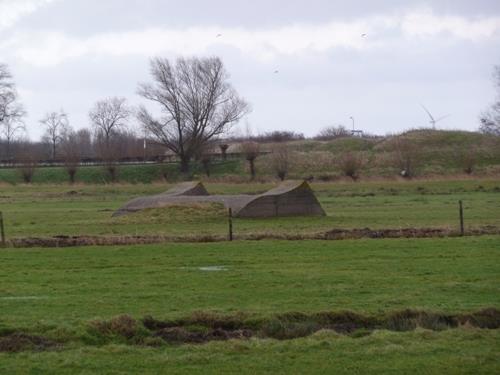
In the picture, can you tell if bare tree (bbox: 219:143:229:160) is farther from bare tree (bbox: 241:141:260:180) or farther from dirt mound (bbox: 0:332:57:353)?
dirt mound (bbox: 0:332:57:353)

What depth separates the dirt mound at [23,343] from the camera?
1047 centimetres

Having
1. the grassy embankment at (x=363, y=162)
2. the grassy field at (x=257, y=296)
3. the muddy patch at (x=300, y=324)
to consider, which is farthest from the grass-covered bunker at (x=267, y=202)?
the grassy embankment at (x=363, y=162)

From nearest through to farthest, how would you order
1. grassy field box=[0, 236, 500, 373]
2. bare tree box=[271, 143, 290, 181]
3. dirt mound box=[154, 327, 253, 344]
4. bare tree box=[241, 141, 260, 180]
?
grassy field box=[0, 236, 500, 373] < dirt mound box=[154, 327, 253, 344] < bare tree box=[271, 143, 290, 181] < bare tree box=[241, 141, 260, 180]

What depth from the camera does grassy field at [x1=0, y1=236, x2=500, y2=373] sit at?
31.3 feet

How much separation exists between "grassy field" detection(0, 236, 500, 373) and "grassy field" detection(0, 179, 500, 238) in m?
7.22

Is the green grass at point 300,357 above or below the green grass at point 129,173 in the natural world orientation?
below

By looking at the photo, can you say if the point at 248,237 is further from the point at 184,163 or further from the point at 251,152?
the point at 184,163

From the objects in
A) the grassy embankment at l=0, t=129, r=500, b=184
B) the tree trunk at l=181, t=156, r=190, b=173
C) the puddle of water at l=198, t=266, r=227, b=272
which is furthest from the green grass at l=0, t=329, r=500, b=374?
→ the tree trunk at l=181, t=156, r=190, b=173

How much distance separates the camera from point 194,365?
31.0ft

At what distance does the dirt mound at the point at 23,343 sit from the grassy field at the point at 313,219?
17.0 metres

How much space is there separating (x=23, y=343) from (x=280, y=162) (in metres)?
75.2

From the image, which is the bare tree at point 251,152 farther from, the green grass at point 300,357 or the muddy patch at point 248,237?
the green grass at point 300,357

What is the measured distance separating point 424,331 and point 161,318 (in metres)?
3.93

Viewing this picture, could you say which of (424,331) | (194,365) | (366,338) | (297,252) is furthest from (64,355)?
(297,252)
